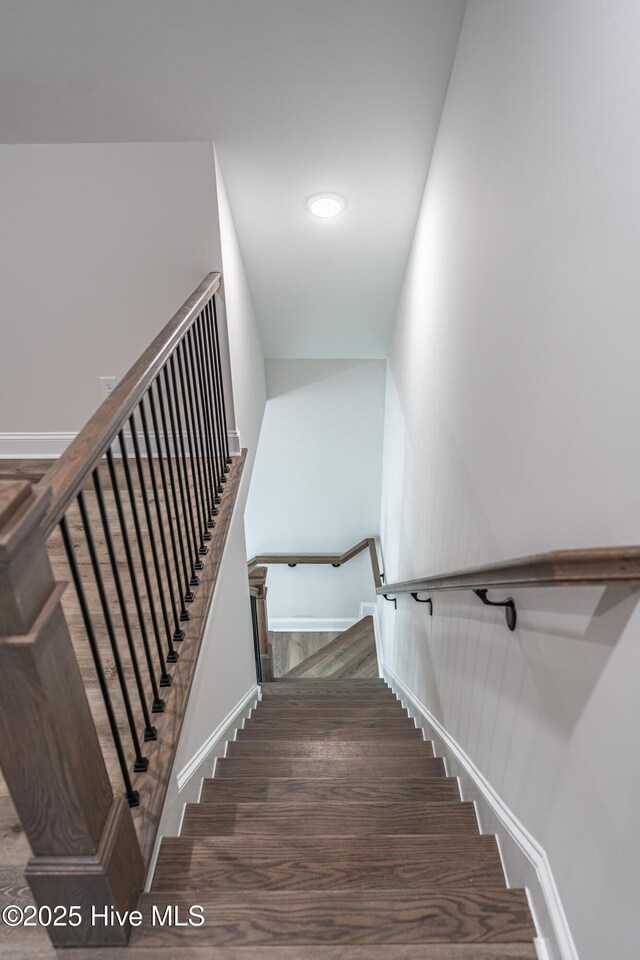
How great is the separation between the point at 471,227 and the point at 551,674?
57.3 inches

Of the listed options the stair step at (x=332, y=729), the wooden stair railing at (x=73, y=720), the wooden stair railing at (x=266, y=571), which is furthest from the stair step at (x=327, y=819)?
the wooden stair railing at (x=266, y=571)

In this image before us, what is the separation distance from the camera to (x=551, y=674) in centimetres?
110

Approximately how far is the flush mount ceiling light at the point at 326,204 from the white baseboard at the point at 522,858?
2724mm

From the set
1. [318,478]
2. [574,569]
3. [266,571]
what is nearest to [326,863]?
[574,569]

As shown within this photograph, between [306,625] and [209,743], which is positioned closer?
[209,743]

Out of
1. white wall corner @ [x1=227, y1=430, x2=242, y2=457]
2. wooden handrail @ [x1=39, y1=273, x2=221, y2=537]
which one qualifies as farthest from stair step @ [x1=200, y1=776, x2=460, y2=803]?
white wall corner @ [x1=227, y1=430, x2=242, y2=457]

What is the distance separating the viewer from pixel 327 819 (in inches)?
64.0

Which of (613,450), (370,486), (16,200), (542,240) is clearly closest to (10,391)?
(16,200)

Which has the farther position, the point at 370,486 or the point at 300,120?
the point at 370,486

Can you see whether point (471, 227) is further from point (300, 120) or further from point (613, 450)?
point (613, 450)

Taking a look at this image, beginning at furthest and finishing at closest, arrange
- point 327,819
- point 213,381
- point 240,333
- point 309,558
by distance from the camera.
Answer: point 309,558 → point 240,333 → point 213,381 → point 327,819

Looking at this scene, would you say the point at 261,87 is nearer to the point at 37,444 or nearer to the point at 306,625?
the point at 37,444

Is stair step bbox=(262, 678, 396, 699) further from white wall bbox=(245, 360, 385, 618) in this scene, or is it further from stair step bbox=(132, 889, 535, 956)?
stair step bbox=(132, 889, 535, 956)

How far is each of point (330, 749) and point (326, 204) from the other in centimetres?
281
